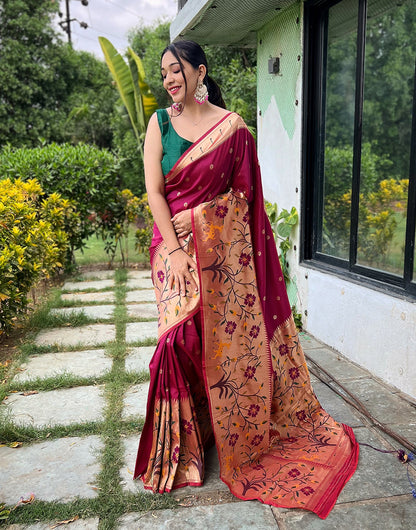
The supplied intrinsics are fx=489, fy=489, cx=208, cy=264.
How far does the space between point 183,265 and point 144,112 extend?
7886 mm

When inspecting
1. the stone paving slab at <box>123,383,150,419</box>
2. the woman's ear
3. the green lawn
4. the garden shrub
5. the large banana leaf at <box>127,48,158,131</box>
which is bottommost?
the stone paving slab at <box>123,383,150,419</box>

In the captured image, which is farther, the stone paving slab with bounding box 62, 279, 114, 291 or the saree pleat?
the stone paving slab with bounding box 62, 279, 114, 291

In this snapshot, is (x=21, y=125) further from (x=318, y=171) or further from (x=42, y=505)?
(x=42, y=505)

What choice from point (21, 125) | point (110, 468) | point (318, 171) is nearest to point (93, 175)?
point (318, 171)

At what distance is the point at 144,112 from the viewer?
9.27m

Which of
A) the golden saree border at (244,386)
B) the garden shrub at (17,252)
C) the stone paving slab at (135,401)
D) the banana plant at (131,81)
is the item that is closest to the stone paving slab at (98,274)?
the garden shrub at (17,252)

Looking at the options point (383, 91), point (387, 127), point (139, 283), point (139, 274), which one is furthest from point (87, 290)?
point (383, 91)

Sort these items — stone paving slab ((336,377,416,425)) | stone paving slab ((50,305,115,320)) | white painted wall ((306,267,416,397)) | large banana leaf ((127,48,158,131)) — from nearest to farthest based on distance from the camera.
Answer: stone paving slab ((336,377,416,425)) < white painted wall ((306,267,416,397)) < stone paving slab ((50,305,115,320)) < large banana leaf ((127,48,158,131))

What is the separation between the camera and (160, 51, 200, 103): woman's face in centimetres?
193

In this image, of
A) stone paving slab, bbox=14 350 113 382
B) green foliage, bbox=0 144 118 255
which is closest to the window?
stone paving slab, bbox=14 350 113 382

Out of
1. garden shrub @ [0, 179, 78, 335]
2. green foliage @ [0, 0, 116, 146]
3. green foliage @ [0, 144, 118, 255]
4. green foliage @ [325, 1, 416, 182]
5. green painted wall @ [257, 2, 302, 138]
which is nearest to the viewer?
garden shrub @ [0, 179, 78, 335]

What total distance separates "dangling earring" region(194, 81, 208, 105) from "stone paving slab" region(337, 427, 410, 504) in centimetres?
167

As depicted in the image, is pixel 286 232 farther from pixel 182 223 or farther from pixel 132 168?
pixel 132 168

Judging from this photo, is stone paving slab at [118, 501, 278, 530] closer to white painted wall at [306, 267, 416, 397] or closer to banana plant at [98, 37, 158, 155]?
white painted wall at [306, 267, 416, 397]
